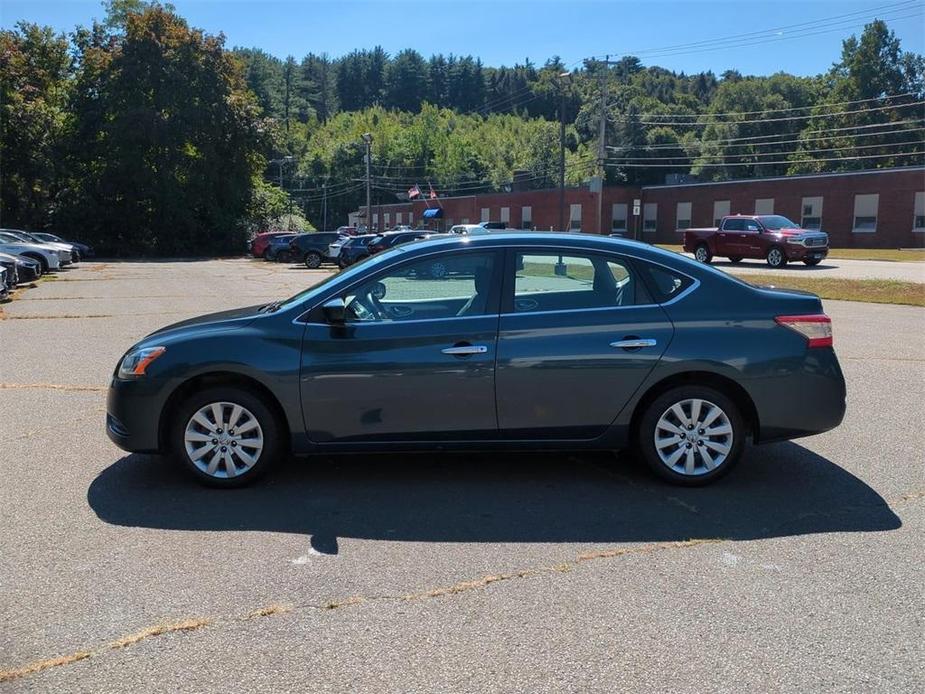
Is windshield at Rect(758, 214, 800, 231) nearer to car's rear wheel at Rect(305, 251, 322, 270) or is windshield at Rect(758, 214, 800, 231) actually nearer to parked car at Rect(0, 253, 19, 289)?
car's rear wheel at Rect(305, 251, 322, 270)

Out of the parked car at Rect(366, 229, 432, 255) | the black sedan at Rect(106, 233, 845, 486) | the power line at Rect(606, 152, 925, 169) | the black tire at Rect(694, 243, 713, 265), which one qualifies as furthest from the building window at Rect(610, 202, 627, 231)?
the black sedan at Rect(106, 233, 845, 486)

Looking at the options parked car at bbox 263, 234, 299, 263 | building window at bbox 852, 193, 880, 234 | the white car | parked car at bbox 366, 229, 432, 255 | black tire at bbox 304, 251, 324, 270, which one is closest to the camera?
the white car

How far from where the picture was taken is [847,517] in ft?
16.3

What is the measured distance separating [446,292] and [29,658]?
3412 millimetres

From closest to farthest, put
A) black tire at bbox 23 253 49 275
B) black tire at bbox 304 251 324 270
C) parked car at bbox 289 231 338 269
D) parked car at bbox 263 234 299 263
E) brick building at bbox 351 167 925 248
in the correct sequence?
black tire at bbox 23 253 49 275
black tire at bbox 304 251 324 270
parked car at bbox 289 231 338 269
parked car at bbox 263 234 299 263
brick building at bbox 351 167 925 248

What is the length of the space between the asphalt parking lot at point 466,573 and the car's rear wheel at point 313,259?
30672 mm

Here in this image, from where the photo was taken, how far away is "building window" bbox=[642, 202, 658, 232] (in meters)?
62.3

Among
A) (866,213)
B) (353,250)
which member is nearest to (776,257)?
(353,250)

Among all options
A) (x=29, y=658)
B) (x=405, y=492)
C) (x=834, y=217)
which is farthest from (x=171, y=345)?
(x=834, y=217)

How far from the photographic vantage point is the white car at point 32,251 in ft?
97.2

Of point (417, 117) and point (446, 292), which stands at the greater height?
point (417, 117)

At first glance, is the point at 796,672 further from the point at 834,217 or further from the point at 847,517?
Result: the point at 834,217

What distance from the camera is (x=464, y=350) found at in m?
5.25

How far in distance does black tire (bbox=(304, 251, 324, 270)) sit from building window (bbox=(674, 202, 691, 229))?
1285 inches
